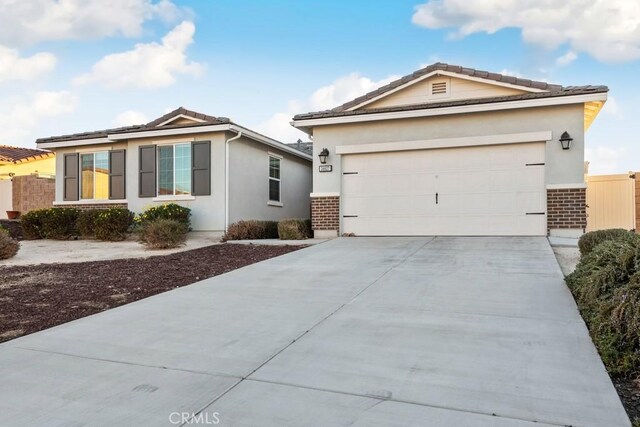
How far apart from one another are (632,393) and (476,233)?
7.72 m

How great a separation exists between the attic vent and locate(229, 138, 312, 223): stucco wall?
591 cm

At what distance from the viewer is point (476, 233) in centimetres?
1042

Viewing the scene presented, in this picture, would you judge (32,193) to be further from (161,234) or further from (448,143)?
(448,143)

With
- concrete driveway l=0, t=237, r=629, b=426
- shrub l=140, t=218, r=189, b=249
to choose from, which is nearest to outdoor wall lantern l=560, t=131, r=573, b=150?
concrete driveway l=0, t=237, r=629, b=426

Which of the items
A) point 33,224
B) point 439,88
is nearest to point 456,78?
point 439,88

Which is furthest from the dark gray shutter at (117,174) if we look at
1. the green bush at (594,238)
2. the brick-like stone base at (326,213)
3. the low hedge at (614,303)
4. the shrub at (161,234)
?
the low hedge at (614,303)

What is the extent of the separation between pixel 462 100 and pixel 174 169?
28.4 feet

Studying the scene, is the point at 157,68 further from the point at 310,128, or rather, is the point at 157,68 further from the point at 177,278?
the point at 177,278

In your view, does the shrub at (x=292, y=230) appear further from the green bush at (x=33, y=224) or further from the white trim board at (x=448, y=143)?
the green bush at (x=33, y=224)

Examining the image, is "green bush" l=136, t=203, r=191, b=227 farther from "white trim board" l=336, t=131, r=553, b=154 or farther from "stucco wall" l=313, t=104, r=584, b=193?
"white trim board" l=336, t=131, r=553, b=154

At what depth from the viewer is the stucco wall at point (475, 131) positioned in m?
9.86

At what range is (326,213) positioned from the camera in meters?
11.7

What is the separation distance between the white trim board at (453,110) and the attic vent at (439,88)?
1.21 meters

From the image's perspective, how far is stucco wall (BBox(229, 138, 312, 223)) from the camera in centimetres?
1337
